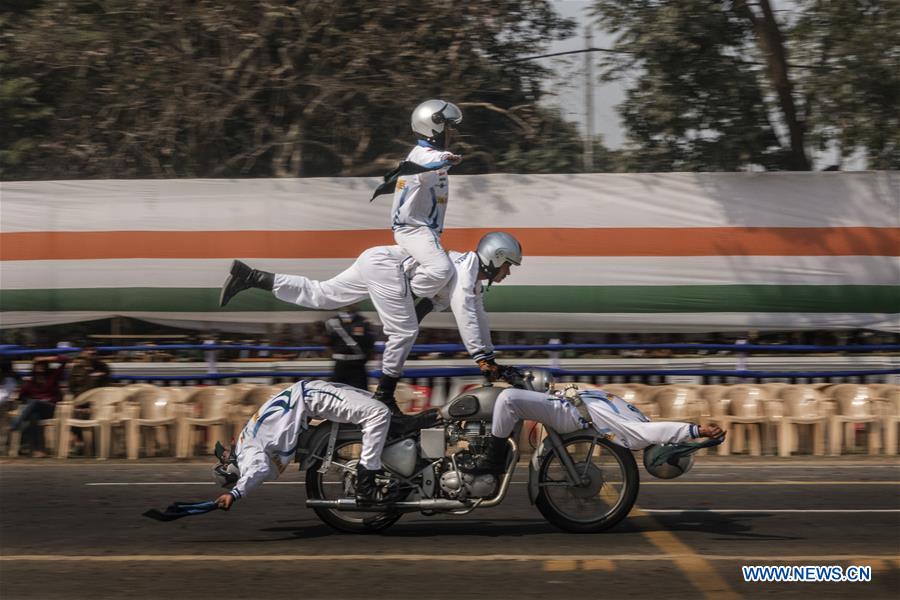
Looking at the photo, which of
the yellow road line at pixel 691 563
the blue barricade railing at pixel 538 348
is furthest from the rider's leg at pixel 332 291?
the blue barricade railing at pixel 538 348

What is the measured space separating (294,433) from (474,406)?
115cm

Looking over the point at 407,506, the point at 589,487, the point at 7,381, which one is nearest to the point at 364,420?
the point at 407,506

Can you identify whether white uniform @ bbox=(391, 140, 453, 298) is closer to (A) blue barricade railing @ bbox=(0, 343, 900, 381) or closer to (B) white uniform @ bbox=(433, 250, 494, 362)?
(B) white uniform @ bbox=(433, 250, 494, 362)

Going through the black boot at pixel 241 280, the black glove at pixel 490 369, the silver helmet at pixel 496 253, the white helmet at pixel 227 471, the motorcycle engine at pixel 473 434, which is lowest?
the white helmet at pixel 227 471

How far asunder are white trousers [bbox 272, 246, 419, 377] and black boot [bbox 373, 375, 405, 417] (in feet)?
0.15

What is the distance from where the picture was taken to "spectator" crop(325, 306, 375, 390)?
25.7 feet

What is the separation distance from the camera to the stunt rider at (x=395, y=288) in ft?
24.4

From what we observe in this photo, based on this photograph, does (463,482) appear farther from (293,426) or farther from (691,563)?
(691,563)

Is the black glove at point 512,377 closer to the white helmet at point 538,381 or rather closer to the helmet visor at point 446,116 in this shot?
the white helmet at point 538,381

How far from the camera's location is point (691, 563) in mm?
6570

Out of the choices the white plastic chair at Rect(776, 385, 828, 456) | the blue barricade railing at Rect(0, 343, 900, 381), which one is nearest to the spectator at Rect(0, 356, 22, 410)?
the blue barricade railing at Rect(0, 343, 900, 381)

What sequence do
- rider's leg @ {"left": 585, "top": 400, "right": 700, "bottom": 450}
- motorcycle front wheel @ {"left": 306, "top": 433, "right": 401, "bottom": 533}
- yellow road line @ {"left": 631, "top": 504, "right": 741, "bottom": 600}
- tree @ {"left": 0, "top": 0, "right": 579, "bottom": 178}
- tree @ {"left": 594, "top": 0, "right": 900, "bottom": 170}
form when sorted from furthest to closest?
tree @ {"left": 0, "top": 0, "right": 579, "bottom": 178}
tree @ {"left": 594, "top": 0, "right": 900, "bottom": 170}
motorcycle front wheel @ {"left": 306, "top": 433, "right": 401, "bottom": 533}
rider's leg @ {"left": 585, "top": 400, "right": 700, "bottom": 450}
yellow road line @ {"left": 631, "top": 504, "right": 741, "bottom": 600}

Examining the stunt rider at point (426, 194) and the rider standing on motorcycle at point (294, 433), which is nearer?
the rider standing on motorcycle at point (294, 433)

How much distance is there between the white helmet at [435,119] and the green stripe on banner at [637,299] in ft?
18.2
